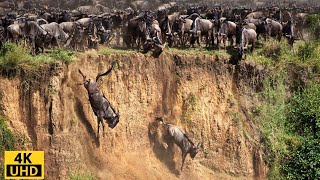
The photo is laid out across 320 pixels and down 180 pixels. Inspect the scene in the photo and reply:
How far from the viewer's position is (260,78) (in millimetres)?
21703

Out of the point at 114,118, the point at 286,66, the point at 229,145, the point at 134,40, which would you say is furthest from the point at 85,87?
the point at 286,66

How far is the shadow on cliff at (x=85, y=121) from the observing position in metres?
17.8

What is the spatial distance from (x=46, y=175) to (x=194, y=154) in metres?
5.79

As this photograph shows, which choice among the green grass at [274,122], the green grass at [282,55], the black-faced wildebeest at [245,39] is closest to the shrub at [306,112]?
the green grass at [274,122]

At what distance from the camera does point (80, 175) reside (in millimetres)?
17047

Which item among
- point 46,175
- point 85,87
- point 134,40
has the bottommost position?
point 46,175

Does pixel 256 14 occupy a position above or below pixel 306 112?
above

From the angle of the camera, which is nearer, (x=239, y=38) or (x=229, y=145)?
(x=229, y=145)

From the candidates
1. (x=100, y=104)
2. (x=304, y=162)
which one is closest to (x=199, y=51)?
(x=100, y=104)

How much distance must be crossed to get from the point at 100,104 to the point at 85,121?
0.96m

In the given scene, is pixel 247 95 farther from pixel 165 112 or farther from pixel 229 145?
pixel 165 112

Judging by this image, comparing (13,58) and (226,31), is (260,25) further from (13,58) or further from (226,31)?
(13,58)

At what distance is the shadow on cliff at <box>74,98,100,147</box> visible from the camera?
17750 millimetres

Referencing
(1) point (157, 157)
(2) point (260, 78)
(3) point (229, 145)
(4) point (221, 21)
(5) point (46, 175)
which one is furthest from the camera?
(4) point (221, 21)
